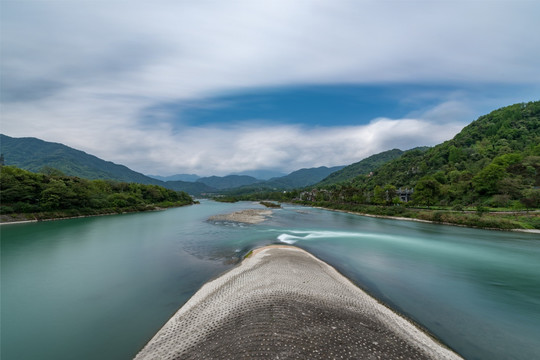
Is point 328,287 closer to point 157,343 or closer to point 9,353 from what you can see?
point 157,343

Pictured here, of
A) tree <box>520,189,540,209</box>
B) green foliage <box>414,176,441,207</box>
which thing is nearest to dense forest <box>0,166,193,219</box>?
green foliage <box>414,176,441,207</box>

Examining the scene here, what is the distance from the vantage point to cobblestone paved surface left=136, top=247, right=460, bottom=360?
17.5 ft

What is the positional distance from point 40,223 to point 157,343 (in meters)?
40.2

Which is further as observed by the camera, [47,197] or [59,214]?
[59,214]

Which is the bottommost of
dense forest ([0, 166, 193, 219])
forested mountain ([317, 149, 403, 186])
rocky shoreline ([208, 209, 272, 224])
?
rocky shoreline ([208, 209, 272, 224])

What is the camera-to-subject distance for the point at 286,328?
6078mm

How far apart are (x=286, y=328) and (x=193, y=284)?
7065mm

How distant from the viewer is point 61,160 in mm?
171125

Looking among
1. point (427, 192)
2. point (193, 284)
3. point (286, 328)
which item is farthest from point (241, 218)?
point (427, 192)

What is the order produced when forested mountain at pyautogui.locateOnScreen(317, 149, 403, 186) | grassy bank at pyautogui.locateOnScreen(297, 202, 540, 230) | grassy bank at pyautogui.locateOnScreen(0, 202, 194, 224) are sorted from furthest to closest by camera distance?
forested mountain at pyautogui.locateOnScreen(317, 149, 403, 186), grassy bank at pyautogui.locateOnScreen(0, 202, 194, 224), grassy bank at pyautogui.locateOnScreen(297, 202, 540, 230)

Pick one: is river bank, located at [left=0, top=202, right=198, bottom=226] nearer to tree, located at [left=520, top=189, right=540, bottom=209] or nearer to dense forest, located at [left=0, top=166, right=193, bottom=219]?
dense forest, located at [left=0, top=166, right=193, bottom=219]

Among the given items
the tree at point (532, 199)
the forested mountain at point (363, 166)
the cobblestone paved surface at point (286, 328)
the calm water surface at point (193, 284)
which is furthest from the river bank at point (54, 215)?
the forested mountain at point (363, 166)

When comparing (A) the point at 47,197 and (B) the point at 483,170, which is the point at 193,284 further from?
(B) the point at 483,170

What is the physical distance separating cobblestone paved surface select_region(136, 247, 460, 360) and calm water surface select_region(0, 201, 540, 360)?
158cm
